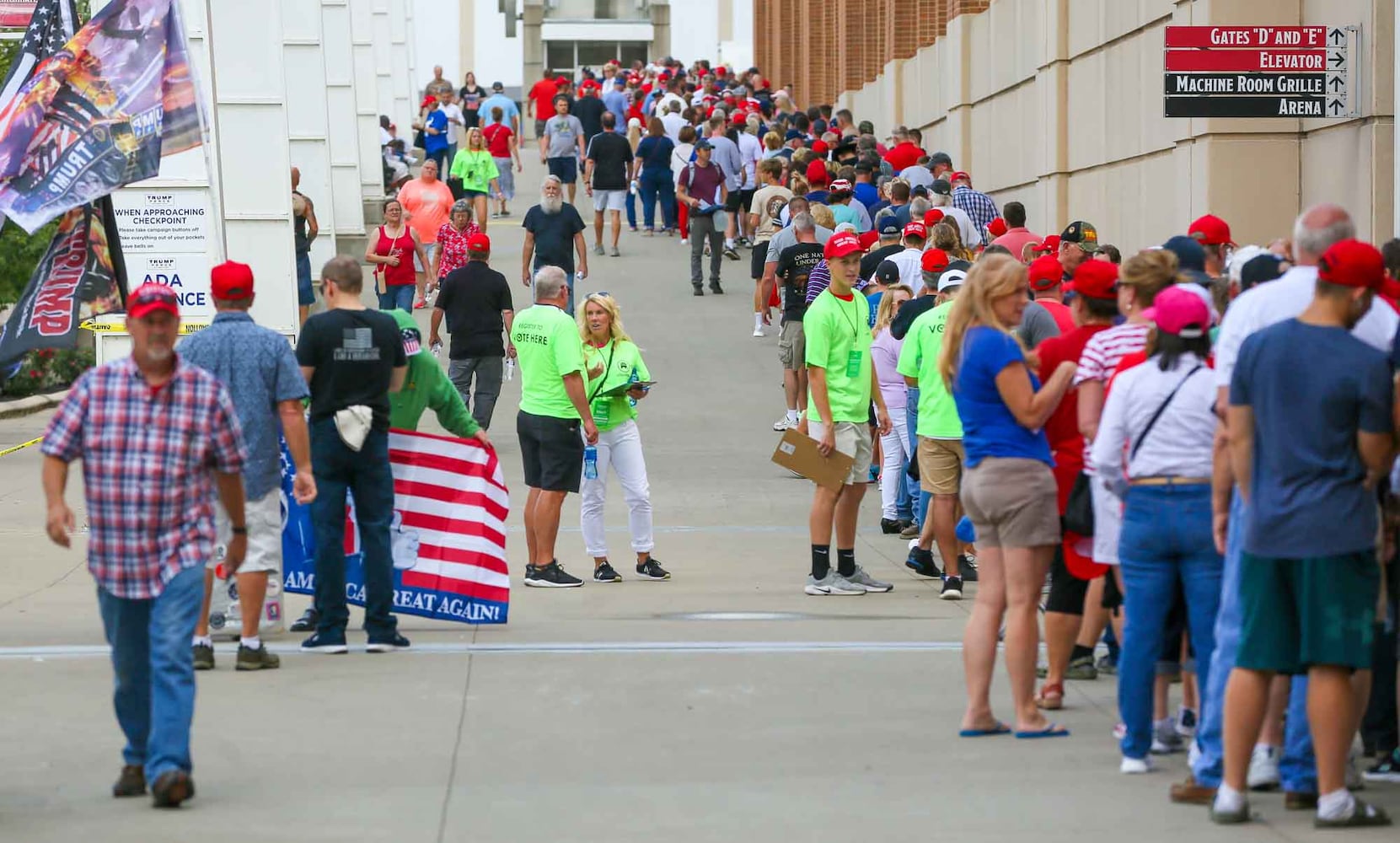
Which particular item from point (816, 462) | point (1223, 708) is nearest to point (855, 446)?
point (816, 462)

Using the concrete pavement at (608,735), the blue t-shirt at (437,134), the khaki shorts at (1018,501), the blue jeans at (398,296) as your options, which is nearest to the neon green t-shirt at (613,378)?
the concrete pavement at (608,735)

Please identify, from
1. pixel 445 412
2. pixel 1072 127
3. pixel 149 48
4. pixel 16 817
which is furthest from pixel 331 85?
pixel 16 817

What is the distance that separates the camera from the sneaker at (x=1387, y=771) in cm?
696

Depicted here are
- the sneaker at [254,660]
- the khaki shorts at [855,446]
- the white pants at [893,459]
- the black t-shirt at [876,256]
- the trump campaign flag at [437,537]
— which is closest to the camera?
the sneaker at [254,660]

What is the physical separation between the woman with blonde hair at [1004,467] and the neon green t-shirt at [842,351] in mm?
3276

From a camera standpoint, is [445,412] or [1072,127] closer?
[445,412]

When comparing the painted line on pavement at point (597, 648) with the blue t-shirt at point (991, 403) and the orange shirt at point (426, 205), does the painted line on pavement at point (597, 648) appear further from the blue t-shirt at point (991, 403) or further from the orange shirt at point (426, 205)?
the orange shirt at point (426, 205)

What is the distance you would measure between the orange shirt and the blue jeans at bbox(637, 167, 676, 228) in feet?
18.6

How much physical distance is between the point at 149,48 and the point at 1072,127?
1168 centimetres

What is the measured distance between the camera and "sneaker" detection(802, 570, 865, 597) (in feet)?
37.1

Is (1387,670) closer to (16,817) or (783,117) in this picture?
(16,817)

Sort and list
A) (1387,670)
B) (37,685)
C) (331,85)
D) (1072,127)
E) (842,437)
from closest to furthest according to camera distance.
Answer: (1387,670), (37,685), (842,437), (1072,127), (331,85)

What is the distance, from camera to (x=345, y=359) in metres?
9.19

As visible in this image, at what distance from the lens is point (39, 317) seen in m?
11.1
